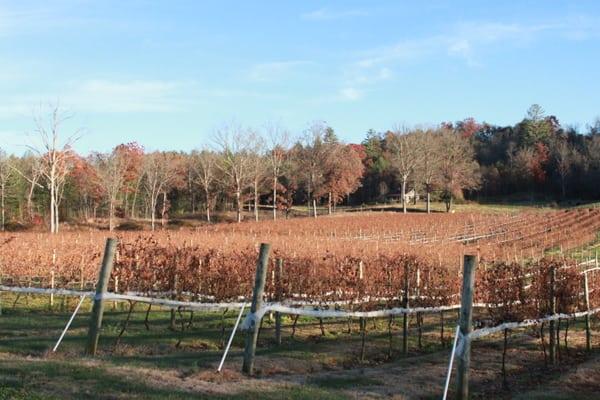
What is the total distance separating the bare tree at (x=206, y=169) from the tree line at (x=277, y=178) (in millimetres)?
174

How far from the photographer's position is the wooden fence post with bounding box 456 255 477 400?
732cm

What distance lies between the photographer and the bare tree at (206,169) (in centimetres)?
7664

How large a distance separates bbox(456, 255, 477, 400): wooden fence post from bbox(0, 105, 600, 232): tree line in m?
55.6

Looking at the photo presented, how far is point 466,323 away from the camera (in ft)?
24.6

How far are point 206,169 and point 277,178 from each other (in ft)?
37.2

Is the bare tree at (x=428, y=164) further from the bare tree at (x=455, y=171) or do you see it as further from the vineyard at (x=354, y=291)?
the vineyard at (x=354, y=291)

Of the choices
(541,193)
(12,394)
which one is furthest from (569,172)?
(12,394)

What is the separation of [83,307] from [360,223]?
3987 centimetres

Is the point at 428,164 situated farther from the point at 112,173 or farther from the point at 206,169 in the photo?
the point at 112,173

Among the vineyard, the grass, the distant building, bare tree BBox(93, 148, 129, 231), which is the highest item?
bare tree BBox(93, 148, 129, 231)

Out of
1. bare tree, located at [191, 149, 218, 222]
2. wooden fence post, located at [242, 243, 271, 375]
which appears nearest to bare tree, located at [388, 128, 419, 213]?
bare tree, located at [191, 149, 218, 222]

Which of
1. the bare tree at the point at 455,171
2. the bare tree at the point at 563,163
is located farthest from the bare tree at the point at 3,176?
the bare tree at the point at 563,163

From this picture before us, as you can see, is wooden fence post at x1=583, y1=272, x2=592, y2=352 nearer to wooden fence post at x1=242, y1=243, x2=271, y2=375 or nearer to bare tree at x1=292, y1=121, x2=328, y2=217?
wooden fence post at x1=242, y1=243, x2=271, y2=375

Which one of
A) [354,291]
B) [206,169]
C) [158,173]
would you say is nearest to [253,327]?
[354,291]
